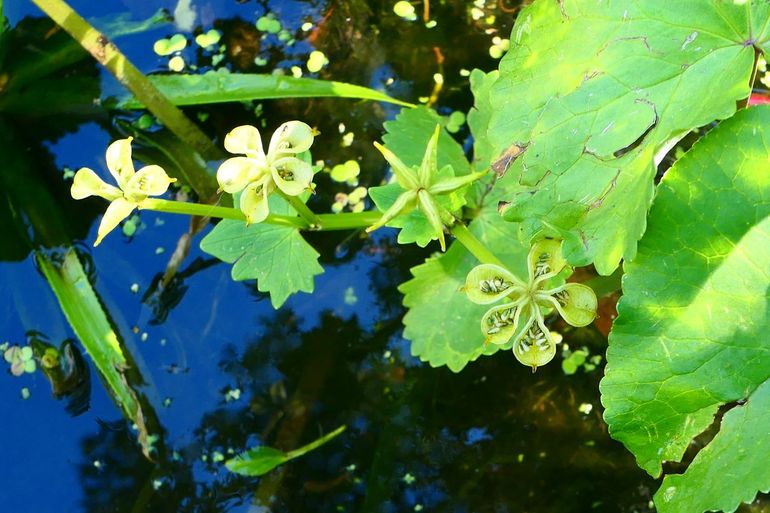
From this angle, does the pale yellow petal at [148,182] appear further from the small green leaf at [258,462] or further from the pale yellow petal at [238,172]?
the small green leaf at [258,462]

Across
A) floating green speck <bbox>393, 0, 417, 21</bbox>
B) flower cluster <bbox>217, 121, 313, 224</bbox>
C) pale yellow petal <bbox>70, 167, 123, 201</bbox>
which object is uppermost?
pale yellow petal <bbox>70, 167, 123, 201</bbox>

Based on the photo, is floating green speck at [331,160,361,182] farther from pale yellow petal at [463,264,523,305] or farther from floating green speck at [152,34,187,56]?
pale yellow petal at [463,264,523,305]

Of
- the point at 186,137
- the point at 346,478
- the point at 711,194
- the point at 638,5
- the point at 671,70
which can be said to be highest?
the point at 186,137

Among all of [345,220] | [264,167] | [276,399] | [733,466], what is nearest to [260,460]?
[276,399]

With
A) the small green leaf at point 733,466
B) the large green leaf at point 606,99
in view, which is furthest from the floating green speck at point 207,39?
the small green leaf at point 733,466

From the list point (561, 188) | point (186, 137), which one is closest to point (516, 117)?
point (561, 188)

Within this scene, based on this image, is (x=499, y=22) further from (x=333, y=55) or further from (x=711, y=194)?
(x=711, y=194)

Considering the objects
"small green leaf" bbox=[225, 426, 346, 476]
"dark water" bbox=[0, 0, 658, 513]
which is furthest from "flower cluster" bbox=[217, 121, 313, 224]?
"small green leaf" bbox=[225, 426, 346, 476]
